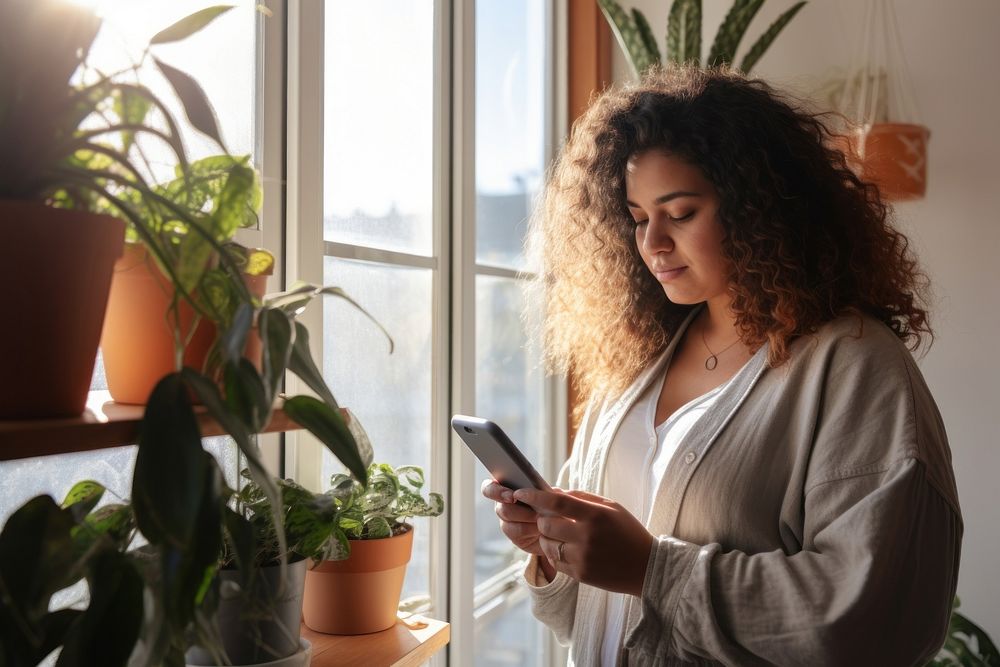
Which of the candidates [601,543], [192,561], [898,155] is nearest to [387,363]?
[601,543]

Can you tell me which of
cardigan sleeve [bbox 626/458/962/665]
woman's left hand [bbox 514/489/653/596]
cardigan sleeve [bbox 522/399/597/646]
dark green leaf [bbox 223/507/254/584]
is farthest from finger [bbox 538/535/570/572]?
dark green leaf [bbox 223/507/254/584]

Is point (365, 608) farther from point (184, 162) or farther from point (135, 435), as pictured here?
point (184, 162)

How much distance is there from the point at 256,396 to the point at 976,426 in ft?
7.03

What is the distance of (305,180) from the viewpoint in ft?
4.07

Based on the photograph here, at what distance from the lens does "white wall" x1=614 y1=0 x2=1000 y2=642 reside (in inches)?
82.3

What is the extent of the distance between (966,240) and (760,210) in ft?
4.37

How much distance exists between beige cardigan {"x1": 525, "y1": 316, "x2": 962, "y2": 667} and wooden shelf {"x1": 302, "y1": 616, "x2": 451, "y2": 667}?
0.94 feet

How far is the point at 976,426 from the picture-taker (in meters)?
2.11

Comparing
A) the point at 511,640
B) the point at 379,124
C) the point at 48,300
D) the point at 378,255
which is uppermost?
the point at 379,124

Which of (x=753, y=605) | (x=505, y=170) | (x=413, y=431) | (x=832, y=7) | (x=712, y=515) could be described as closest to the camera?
(x=753, y=605)

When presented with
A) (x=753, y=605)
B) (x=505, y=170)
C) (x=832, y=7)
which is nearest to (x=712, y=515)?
(x=753, y=605)

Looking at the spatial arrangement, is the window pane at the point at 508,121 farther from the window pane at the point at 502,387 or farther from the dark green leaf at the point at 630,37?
the dark green leaf at the point at 630,37

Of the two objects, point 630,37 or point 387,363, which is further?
point 630,37

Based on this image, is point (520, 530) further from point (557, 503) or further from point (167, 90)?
point (167, 90)
